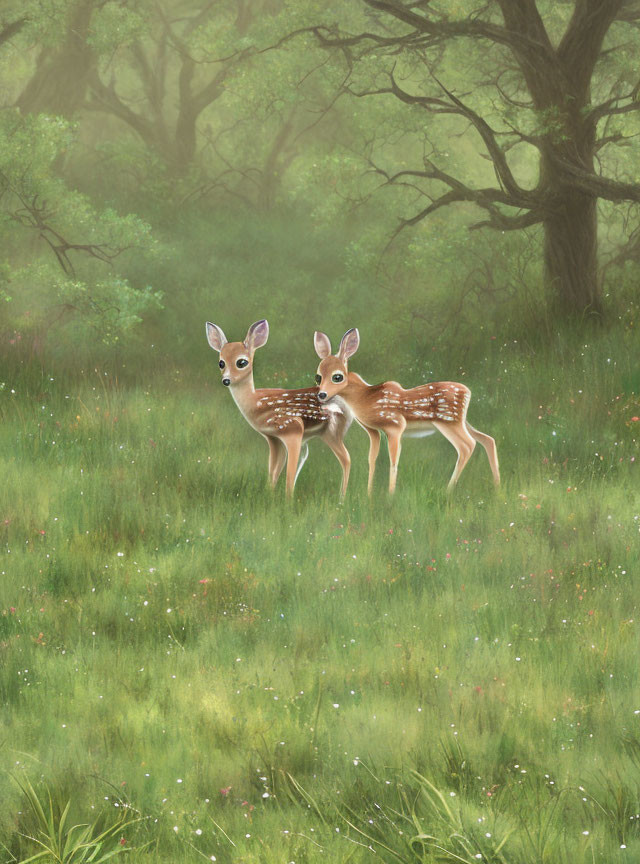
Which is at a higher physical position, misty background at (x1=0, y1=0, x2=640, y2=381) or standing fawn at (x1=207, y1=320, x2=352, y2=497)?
misty background at (x1=0, y1=0, x2=640, y2=381)

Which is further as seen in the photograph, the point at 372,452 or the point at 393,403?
the point at 372,452

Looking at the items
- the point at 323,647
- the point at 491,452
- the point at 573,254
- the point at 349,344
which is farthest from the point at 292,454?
the point at 573,254

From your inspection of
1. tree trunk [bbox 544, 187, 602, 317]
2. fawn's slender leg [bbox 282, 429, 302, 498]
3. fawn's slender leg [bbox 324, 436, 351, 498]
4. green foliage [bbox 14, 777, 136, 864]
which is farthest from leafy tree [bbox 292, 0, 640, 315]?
green foliage [bbox 14, 777, 136, 864]

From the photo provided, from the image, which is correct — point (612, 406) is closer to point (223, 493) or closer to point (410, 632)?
point (223, 493)

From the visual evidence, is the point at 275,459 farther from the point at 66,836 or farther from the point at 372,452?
the point at 66,836

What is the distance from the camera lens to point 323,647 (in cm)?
598

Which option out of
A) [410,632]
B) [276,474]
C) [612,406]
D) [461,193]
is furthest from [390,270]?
[410,632]

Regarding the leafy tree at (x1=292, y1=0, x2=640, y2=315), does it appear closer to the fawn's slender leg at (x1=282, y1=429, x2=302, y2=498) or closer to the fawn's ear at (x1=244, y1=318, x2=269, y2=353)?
the fawn's ear at (x1=244, y1=318, x2=269, y2=353)

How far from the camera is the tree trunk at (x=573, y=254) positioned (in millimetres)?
13008

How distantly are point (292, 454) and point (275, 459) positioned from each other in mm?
498

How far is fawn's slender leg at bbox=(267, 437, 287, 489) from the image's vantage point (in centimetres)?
867

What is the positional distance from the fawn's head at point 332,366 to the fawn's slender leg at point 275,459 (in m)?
0.80

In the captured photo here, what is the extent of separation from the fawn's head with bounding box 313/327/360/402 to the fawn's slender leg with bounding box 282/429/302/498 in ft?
1.35

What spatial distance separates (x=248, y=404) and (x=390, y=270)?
10563 mm
